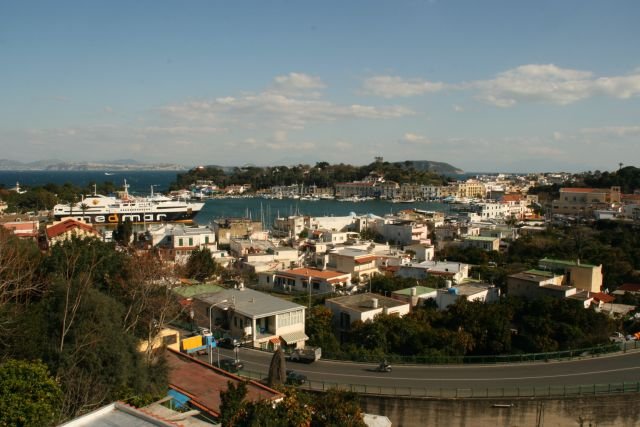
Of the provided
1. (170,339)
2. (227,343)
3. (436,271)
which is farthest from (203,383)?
(436,271)

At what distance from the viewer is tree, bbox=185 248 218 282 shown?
60.0ft

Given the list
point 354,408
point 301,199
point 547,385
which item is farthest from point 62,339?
point 301,199

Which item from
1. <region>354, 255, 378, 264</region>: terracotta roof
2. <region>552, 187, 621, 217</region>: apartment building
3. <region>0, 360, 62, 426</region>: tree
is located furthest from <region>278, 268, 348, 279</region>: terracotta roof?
<region>552, 187, 621, 217</region>: apartment building

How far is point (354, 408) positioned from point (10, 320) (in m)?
4.89

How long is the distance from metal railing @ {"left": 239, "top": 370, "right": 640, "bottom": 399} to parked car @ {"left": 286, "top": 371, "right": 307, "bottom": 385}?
2.8 inches

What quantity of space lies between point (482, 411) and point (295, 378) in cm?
314

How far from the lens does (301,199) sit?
263ft

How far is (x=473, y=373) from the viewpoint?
9641mm

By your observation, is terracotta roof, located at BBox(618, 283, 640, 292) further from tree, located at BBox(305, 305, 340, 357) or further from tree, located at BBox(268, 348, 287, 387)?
tree, located at BBox(268, 348, 287, 387)

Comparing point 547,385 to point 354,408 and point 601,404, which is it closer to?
point 601,404

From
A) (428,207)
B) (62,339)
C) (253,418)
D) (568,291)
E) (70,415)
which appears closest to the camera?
(253,418)

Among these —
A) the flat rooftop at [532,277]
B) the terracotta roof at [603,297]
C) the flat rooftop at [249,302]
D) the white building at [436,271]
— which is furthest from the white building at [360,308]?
the terracotta roof at [603,297]

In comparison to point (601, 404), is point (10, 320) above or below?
above

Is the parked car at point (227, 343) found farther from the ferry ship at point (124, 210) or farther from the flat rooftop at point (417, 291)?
the ferry ship at point (124, 210)
